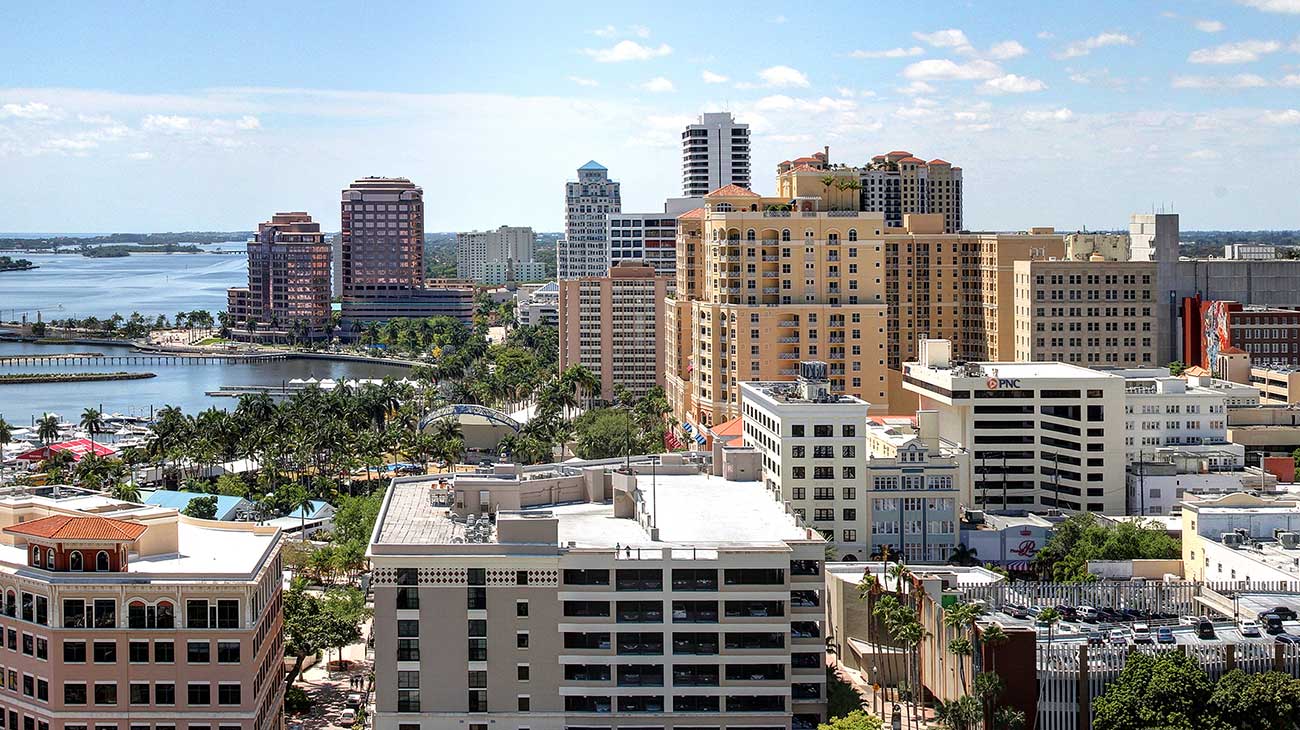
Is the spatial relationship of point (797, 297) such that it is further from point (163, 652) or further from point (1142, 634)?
point (163, 652)

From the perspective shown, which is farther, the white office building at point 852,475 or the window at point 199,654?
the white office building at point 852,475

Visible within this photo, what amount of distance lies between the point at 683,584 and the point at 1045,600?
1365cm

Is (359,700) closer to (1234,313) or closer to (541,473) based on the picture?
(541,473)

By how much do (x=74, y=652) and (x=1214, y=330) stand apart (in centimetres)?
9625

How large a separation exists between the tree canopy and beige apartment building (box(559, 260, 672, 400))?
270 ft

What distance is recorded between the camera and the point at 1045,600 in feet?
184

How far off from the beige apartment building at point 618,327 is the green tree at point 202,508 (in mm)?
68063

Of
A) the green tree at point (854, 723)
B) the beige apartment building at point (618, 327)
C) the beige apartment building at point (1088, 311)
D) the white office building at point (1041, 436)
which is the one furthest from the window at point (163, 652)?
the beige apartment building at point (618, 327)

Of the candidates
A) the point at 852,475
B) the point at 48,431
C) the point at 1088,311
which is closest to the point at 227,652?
the point at 852,475

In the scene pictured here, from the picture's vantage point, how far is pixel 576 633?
166 ft

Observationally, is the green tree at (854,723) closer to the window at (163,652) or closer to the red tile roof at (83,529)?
the window at (163,652)

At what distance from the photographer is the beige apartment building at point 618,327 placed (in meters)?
156

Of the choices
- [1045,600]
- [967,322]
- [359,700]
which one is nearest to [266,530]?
[359,700]

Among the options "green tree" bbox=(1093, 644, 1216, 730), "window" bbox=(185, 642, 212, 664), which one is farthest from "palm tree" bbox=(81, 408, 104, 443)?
"green tree" bbox=(1093, 644, 1216, 730)
